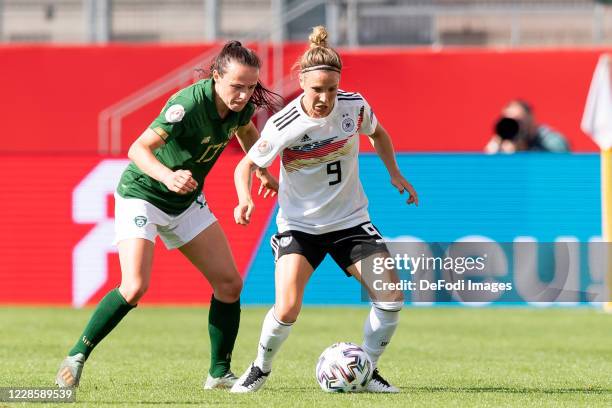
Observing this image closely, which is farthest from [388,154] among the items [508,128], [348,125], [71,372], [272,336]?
[508,128]

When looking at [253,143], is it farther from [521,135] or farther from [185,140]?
[521,135]

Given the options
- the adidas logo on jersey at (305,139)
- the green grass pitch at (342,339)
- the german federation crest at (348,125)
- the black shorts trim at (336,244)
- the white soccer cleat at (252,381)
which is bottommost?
the green grass pitch at (342,339)

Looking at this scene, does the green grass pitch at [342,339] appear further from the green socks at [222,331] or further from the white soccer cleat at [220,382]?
the green socks at [222,331]

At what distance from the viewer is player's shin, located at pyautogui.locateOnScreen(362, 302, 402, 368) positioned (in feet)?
23.3

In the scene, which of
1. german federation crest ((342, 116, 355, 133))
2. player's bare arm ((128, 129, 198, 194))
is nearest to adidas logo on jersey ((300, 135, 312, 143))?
german federation crest ((342, 116, 355, 133))

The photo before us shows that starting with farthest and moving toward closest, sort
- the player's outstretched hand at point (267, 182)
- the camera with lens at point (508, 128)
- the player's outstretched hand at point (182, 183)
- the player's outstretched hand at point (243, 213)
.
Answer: the camera with lens at point (508, 128) < the player's outstretched hand at point (267, 182) < the player's outstretched hand at point (243, 213) < the player's outstretched hand at point (182, 183)

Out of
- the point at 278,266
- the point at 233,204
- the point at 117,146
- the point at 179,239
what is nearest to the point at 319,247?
the point at 278,266

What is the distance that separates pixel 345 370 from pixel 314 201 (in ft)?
3.12

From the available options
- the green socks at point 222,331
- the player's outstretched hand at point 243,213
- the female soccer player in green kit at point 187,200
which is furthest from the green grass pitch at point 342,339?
the player's outstretched hand at point 243,213

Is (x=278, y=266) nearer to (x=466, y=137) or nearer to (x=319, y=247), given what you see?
(x=319, y=247)

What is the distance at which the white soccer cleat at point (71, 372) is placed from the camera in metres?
7.00

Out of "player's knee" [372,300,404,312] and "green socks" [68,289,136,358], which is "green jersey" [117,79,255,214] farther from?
"player's knee" [372,300,404,312]

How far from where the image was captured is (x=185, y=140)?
7062 millimetres

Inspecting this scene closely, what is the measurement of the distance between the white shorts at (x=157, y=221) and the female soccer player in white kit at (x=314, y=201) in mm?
455
